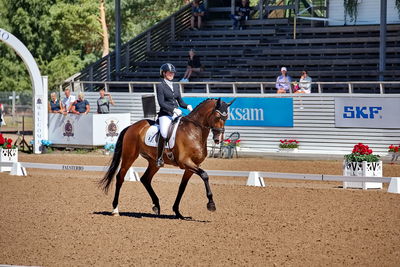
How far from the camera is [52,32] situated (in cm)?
5744

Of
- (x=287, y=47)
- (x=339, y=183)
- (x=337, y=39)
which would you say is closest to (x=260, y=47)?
(x=287, y=47)

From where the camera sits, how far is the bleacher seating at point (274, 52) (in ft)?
94.0

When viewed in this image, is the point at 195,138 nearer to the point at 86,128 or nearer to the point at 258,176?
the point at 258,176

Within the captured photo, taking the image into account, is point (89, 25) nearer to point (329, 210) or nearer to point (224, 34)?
point (224, 34)

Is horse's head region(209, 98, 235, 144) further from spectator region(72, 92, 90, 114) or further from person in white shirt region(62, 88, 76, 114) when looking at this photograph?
person in white shirt region(62, 88, 76, 114)

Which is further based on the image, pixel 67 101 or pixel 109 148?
pixel 67 101

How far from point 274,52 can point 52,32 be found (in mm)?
29566

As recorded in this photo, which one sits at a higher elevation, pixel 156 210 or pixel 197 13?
pixel 197 13

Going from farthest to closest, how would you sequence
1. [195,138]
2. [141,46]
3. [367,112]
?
[141,46] < [367,112] < [195,138]

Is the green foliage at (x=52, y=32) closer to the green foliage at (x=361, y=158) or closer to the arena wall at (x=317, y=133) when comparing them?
the arena wall at (x=317, y=133)

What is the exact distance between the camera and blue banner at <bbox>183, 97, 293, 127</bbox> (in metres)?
26.0

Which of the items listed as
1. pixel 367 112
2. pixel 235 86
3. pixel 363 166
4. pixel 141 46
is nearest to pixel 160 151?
pixel 363 166

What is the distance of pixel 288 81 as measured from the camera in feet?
87.7

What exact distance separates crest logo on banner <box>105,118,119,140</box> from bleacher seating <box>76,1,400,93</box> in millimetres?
4181
